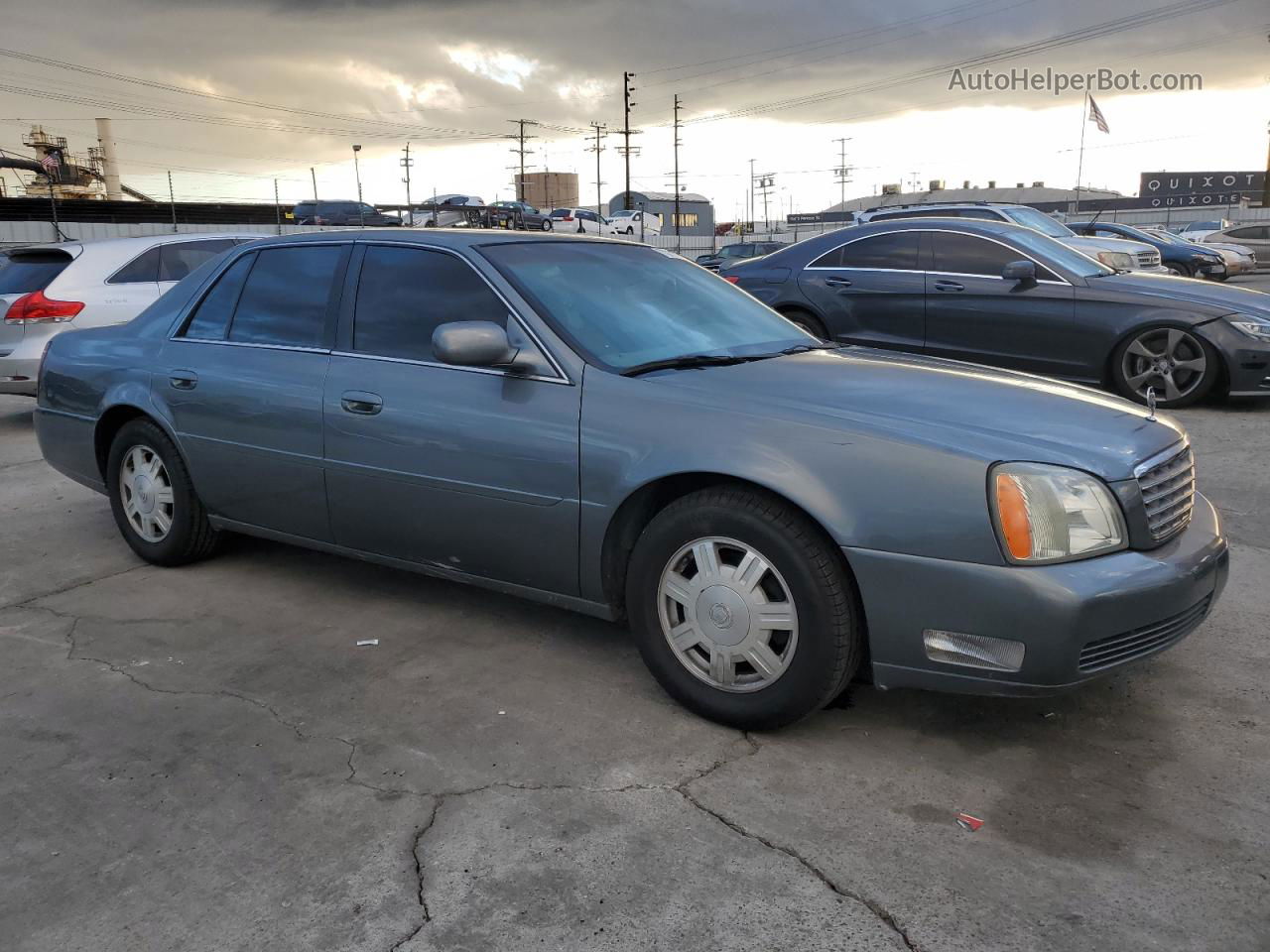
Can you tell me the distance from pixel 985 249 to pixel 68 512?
686 cm

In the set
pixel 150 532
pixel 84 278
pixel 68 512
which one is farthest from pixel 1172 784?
pixel 84 278

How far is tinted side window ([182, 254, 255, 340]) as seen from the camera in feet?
14.7

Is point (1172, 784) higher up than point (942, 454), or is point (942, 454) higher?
point (942, 454)

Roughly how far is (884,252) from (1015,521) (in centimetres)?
647

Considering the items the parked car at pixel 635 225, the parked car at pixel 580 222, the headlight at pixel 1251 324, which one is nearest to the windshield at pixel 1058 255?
the headlight at pixel 1251 324

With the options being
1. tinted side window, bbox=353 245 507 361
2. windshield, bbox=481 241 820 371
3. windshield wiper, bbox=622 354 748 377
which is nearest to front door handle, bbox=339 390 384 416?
tinted side window, bbox=353 245 507 361

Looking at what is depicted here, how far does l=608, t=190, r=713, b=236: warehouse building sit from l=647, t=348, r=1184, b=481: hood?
68.1m

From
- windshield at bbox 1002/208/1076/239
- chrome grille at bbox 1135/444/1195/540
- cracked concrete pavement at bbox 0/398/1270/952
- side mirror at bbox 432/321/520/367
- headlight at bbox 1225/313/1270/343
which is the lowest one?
cracked concrete pavement at bbox 0/398/1270/952

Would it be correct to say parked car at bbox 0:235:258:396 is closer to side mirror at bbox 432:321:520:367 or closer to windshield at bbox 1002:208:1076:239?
side mirror at bbox 432:321:520:367

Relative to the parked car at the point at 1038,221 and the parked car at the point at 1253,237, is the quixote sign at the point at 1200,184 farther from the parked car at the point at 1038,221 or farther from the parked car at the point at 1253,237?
the parked car at the point at 1038,221

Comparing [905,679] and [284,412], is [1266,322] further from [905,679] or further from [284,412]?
[284,412]

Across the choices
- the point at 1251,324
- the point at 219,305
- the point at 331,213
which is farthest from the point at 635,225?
the point at 219,305

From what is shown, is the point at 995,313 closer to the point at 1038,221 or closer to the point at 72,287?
the point at 1038,221

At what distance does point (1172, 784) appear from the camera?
2.79m
